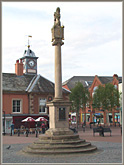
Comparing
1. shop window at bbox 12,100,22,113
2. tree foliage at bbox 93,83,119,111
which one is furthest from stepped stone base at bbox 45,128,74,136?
tree foliage at bbox 93,83,119,111

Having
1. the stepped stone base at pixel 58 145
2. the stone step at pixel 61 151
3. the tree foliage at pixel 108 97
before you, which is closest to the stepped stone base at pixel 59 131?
the stepped stone base at pixel 58 145

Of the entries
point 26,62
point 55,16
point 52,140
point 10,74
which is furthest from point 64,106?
point 26,62

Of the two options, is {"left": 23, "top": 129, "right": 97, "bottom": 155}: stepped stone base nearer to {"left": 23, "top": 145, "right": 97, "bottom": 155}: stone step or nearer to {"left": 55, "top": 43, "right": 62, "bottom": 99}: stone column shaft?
{"left": 23, "top": 145, "right": 97, "bottom": 155}: stone step

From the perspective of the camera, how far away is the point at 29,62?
308 ft

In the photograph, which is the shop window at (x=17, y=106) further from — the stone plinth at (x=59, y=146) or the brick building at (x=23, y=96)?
the stone plinth at (x=59, y=146)

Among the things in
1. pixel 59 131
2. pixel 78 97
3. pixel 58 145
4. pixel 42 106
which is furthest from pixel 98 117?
pixel 58 145

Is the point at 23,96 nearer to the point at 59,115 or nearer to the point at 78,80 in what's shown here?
the point at 59,115

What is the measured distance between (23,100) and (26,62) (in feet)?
188

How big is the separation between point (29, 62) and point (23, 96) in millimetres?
57860

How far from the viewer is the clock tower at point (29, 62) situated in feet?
305

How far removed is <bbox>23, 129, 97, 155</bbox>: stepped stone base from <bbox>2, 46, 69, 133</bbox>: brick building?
63.8 feet

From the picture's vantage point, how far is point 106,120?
5684 cm

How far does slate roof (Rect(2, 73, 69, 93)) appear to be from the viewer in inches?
1471

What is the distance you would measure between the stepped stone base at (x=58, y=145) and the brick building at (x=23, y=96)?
766 inches
